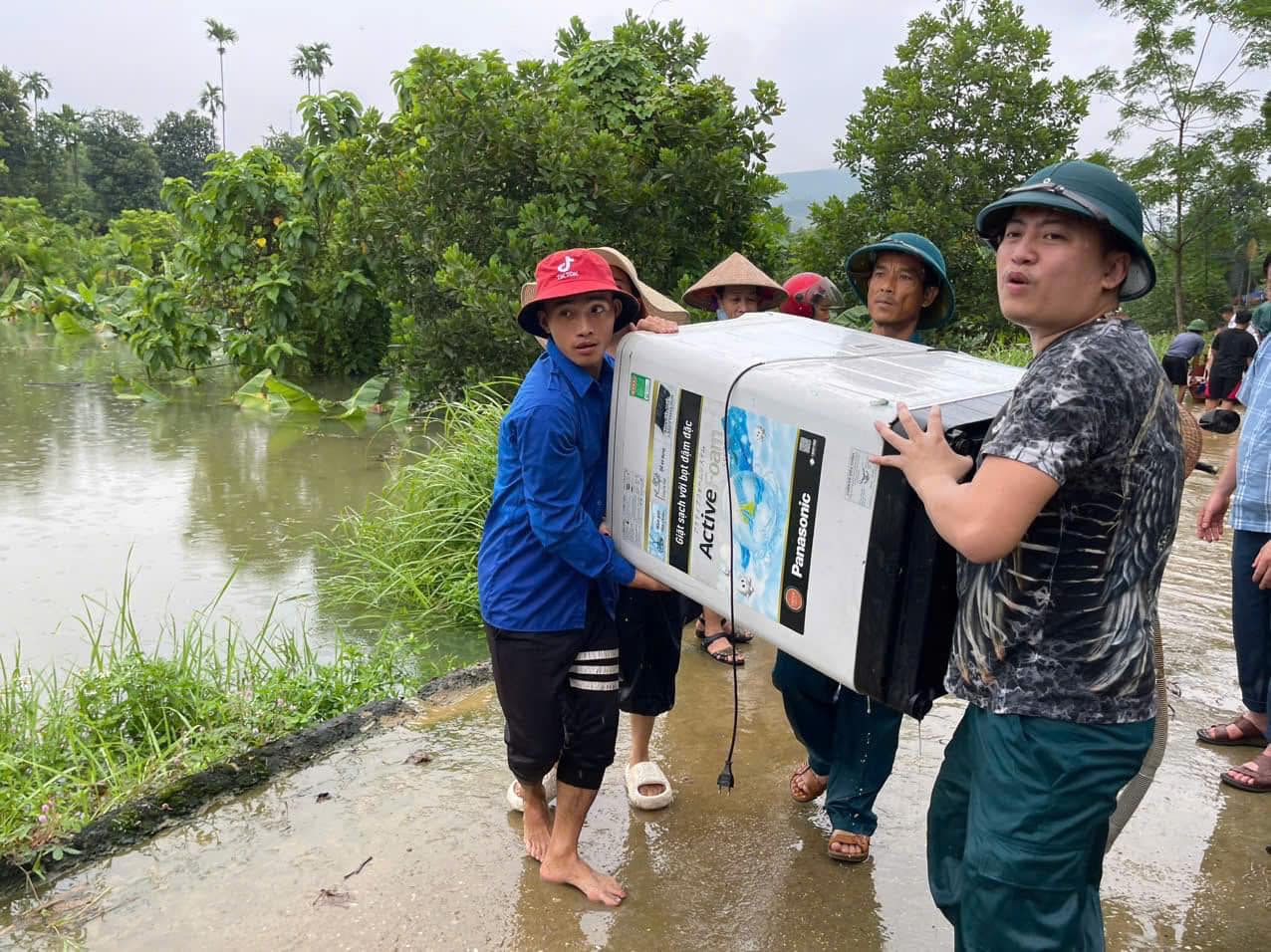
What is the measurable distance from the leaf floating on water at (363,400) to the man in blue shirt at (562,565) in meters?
8.90

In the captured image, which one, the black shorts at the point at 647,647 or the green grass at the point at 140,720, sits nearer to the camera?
the black shorts at the point at 647,647

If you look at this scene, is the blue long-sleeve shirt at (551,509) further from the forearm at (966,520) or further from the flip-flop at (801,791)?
the forearm at (966,520)

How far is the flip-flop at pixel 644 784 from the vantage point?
296 cm

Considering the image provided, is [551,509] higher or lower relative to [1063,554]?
lower

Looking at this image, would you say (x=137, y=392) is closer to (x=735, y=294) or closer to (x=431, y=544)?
(x=431, y=544)

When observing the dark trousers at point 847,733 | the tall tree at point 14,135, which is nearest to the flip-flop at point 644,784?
the dark trousers at point 847,733

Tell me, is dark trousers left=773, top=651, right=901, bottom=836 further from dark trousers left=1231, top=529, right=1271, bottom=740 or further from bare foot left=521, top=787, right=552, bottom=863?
dark trousers left=1231, top=529, right=1271, bottom=740

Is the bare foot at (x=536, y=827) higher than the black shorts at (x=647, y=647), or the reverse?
the black shorts at (x=647, y=647)

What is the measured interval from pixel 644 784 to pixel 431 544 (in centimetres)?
278

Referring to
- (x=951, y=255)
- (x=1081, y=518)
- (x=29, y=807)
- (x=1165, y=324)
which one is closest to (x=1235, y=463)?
(x=1081, y=518)

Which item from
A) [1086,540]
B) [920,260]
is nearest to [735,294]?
[920,260]

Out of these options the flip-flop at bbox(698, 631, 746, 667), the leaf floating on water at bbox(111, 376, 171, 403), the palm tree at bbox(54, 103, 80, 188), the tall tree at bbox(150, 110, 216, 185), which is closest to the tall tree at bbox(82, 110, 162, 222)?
the palm tree at bbox(54, 103, 80, 188)

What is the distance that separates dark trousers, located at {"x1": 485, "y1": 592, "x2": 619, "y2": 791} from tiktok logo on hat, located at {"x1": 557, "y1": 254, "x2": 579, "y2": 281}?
2.66 feet

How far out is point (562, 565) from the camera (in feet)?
8.19
